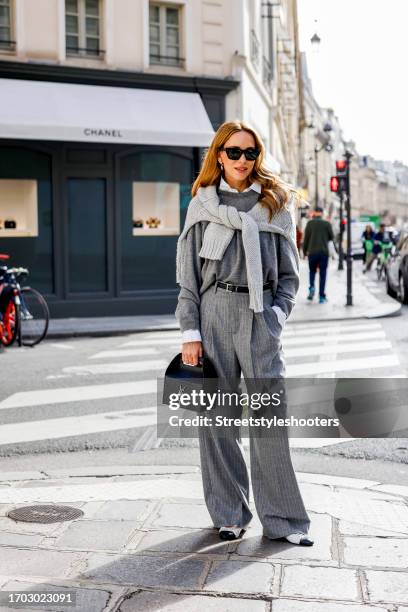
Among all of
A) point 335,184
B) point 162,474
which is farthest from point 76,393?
point 335,184

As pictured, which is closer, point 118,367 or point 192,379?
point 192,379

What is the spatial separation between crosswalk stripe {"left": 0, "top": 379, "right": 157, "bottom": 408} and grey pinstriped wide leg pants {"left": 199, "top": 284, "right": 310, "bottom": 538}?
160 inches

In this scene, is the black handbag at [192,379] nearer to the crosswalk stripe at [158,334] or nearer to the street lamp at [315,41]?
the crosswalk stripe at [158,334]

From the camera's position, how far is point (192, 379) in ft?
13.9

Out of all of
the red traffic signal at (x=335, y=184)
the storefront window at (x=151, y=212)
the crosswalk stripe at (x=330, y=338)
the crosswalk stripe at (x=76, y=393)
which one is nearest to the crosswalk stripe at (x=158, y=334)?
the crosswalk stripe at (x=330, y=338)

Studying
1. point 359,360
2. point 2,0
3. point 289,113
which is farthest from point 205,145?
point 289,113

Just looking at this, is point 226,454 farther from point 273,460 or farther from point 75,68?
point 75,68

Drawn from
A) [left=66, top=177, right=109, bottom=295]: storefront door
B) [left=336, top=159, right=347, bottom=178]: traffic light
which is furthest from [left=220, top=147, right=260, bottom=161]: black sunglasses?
[left=336, top=159, right=347, bottom=178]: traffic light

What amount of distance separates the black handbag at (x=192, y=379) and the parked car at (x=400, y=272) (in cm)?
1687

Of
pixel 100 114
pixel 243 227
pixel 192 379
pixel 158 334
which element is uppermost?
pixel 100 114

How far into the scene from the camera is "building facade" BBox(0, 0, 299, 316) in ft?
55.3

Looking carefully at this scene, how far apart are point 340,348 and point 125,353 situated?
265 centimetres

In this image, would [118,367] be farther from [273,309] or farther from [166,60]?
[166,60]

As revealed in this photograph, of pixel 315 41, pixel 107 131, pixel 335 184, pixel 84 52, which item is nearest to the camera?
pixel 107 131
